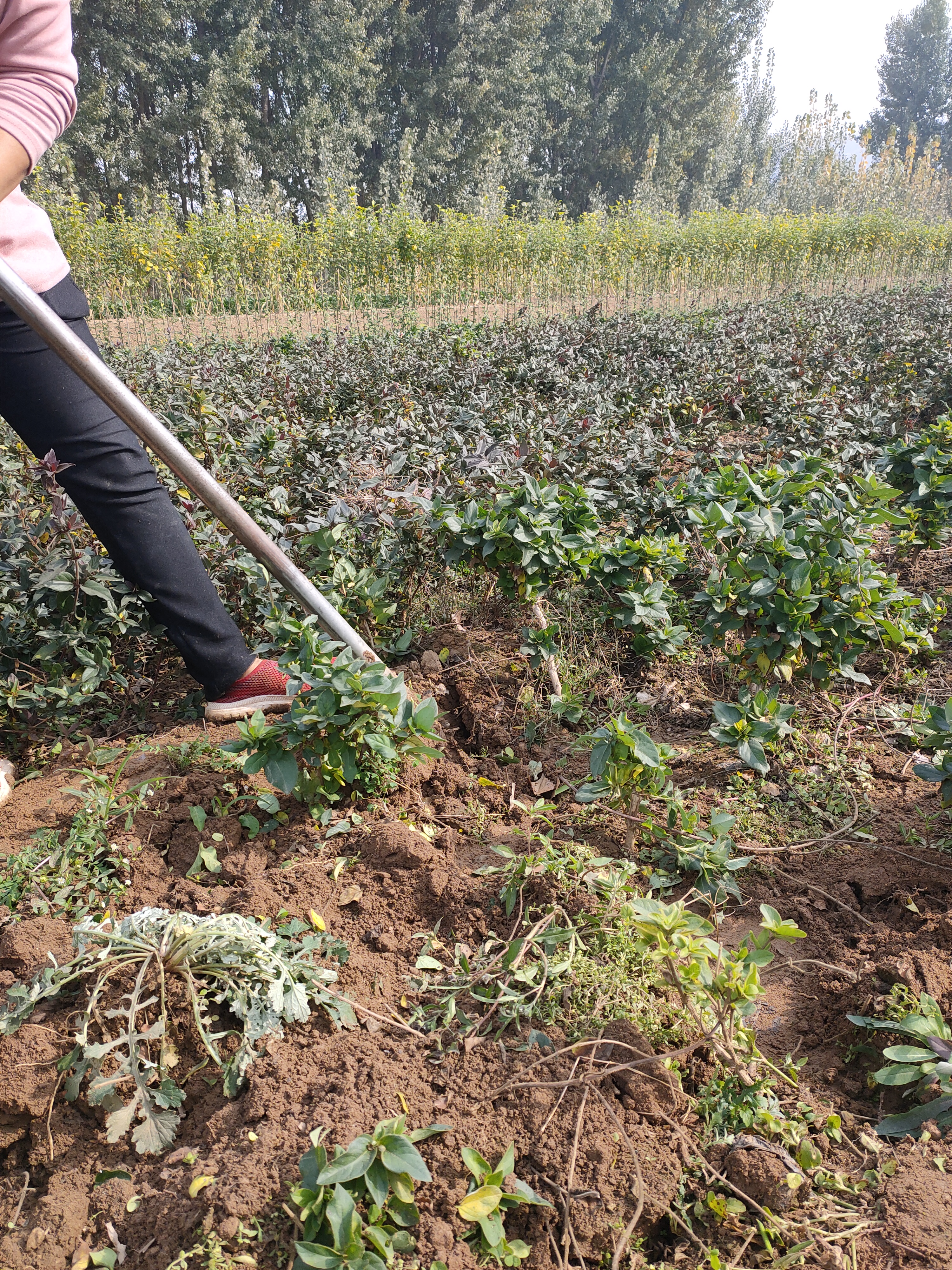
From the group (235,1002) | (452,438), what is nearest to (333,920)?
(235,1002)

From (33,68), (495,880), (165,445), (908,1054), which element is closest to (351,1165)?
(495,880)

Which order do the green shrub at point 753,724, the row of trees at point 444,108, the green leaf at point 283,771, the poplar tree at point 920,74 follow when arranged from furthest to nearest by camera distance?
the poplar tree at point 920,74 < the row of trees at point 444,108 < the green shrub at point 753,724 < the green leaf at point 283,771

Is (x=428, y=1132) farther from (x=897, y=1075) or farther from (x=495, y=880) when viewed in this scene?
(x=897, y=1075)

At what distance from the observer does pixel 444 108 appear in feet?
99.3

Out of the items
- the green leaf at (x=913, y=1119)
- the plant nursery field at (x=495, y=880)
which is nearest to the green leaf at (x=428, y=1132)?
the plant nursery field at (x=495, y=880)

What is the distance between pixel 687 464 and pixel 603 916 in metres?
3.11

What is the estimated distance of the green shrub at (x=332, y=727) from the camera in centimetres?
177

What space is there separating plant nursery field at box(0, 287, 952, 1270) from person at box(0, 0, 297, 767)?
14 centimetres

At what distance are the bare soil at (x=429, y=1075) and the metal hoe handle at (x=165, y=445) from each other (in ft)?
1.67

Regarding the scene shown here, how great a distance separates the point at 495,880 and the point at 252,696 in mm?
938

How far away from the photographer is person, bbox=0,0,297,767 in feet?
6.12

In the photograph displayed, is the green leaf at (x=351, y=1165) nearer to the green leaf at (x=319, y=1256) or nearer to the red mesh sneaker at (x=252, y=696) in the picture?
the green leaf at (x=319, y=1256)

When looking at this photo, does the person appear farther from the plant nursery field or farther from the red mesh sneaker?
the plant nursery field

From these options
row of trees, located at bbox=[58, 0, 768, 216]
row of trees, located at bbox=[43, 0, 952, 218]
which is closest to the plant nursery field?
row of trees, located at bbox=[43, 0, 952, 218]
